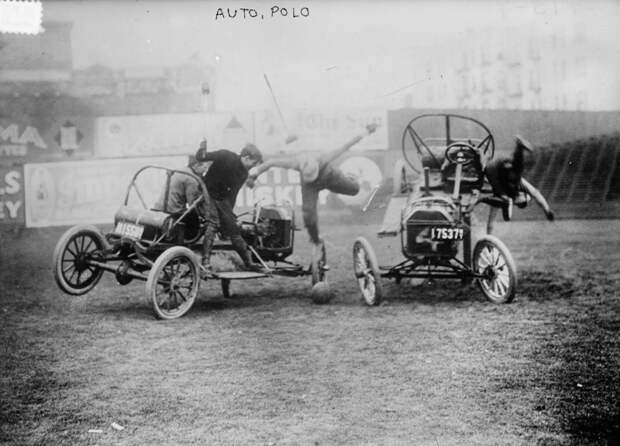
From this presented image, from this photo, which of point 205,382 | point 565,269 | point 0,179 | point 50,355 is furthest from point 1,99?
point 565,269

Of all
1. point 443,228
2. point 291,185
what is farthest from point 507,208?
point 291,185

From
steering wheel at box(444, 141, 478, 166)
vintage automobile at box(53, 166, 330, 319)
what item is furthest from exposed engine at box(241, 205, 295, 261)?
steering wheel at box(444, 141, 478, 166)

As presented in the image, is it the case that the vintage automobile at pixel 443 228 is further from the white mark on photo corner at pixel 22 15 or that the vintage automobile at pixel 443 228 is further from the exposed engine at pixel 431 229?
the white mark on photo corner at pixel 22 15

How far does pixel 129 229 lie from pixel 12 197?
147cm

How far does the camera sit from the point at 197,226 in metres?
4.92

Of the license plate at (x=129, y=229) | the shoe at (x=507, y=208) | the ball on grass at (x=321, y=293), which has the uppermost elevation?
the shoe at (x=507, y=208)

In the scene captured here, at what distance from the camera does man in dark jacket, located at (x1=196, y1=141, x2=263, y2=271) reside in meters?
4.77

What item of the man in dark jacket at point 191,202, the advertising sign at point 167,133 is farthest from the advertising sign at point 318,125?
the man in dark jacket at point 191,202

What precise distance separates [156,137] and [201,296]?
171 centimetres

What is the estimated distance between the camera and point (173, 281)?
4.32 metres

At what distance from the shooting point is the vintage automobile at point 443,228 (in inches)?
182
